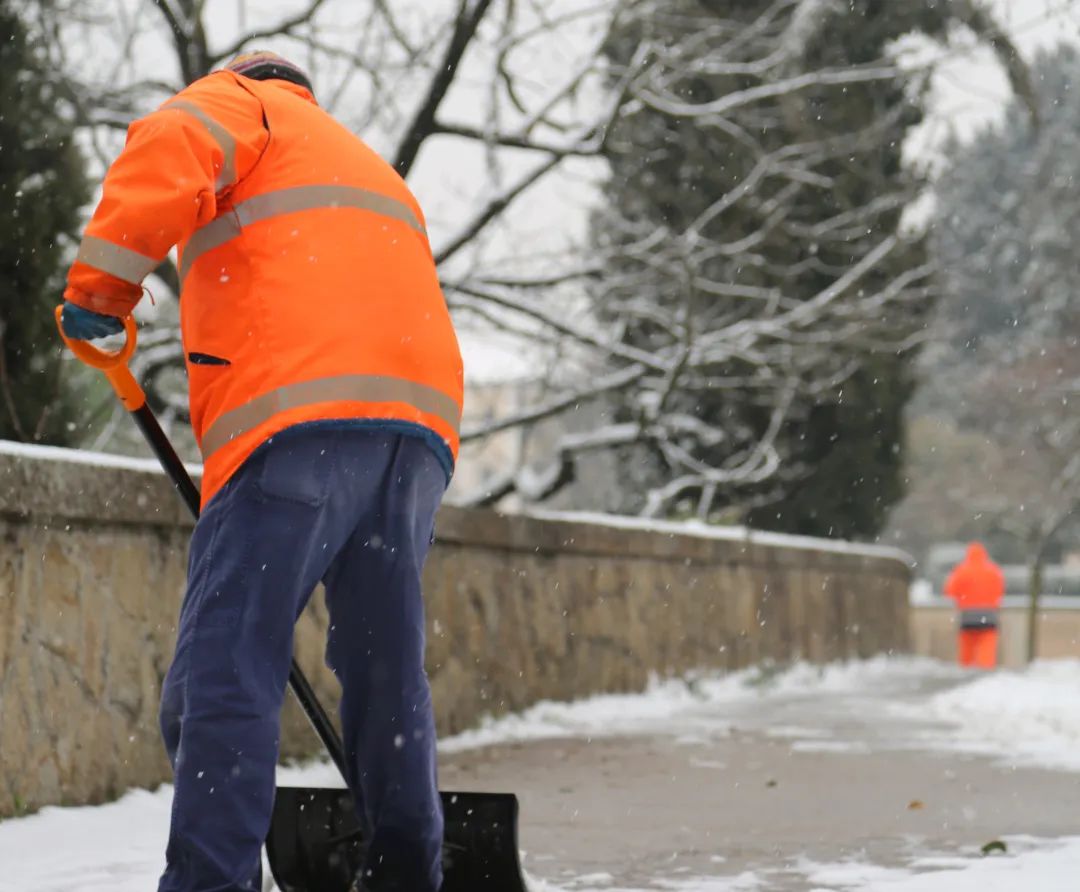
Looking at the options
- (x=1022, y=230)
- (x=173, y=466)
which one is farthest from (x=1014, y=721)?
(x=1022, y=230)

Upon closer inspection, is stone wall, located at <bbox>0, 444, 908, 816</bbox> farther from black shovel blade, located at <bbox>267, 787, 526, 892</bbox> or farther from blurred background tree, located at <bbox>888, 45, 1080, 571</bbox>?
blurred background tree, located at <bbox>888, 45, 1080, 571</bbox>

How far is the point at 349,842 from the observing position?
359 cm

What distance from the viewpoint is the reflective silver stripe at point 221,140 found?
117 inches

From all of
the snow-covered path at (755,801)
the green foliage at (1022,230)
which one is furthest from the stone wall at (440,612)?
the green foliage at (1022,230)

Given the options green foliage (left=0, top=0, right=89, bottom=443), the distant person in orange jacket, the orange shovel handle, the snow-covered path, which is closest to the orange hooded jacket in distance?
the distant person in orange jacket

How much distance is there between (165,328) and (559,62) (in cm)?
289

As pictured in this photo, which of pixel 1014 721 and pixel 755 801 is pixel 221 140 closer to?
pixel 755 801

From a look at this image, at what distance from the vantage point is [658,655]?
35.4 ft

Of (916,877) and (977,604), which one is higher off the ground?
(977,604)

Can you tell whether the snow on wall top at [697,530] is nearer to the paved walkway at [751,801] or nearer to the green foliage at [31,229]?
the paved walkway at [751,801]

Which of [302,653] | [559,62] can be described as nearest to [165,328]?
[559,62]

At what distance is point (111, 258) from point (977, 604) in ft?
55.0

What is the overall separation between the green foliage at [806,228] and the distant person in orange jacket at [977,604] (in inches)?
49.2

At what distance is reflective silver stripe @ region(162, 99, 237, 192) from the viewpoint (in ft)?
9.75
